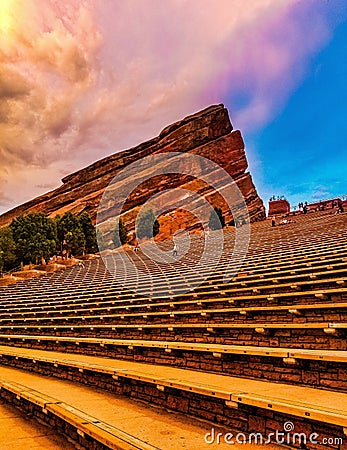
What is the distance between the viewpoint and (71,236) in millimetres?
30281

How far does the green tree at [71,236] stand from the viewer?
1200 inches

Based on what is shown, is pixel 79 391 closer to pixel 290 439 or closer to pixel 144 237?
pixel 290 439

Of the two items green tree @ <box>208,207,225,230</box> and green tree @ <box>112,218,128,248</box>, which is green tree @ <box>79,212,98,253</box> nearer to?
green tree @ <box>112,218,128,248</box>

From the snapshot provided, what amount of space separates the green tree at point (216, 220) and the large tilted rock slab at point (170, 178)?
643cm

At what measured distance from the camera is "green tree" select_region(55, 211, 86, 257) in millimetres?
30469

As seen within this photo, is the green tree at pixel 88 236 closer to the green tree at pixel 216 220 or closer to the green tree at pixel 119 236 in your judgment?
the green tree at pixel 119 236

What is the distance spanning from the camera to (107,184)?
5909 cm

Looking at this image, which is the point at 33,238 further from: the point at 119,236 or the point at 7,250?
the point at 119,236

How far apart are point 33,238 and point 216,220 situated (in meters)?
22.6

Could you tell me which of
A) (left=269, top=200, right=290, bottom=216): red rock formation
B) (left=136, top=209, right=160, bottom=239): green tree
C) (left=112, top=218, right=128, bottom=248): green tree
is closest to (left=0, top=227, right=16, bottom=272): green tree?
(left=112, top=218, right=128, bottom=248): green tree

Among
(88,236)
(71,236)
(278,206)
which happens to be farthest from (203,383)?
(278,206)

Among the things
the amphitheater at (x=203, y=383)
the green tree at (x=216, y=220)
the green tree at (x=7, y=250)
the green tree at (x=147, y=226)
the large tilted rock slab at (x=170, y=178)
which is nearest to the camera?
the amphitheater at (x=203, y=383)

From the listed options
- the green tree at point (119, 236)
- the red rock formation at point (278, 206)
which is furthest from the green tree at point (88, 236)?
the red rock formation at point (278, 206)

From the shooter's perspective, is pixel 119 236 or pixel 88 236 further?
pixel 119 236
